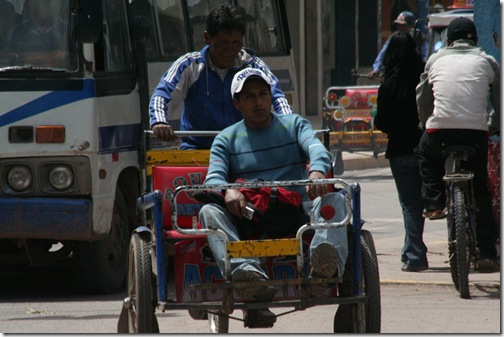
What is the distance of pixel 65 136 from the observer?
8.78 metres

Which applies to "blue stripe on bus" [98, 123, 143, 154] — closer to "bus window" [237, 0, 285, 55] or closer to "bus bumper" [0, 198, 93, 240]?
"bus bumper" [0, 198, 93, 240]

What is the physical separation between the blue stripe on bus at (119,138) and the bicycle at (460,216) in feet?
7.72

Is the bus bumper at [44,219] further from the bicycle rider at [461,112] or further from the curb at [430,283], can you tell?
the bicycle rider at [461,112]

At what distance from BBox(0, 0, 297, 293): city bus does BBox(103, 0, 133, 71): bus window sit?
2cm

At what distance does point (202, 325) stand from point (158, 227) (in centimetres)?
199

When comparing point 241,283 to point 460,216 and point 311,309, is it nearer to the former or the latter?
point 311,309

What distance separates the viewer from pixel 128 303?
6.33 m

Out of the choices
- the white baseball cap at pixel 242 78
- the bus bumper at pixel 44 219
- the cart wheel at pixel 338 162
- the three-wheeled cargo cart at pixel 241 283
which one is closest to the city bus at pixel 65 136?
the bus bumper at pixel 44 219

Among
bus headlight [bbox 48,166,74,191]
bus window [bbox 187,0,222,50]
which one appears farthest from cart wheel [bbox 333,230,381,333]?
bus window [bbox 187,0,222,50]

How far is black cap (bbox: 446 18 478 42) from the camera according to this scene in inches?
356

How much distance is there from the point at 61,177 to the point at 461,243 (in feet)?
9.16

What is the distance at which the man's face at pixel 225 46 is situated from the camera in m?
7.48

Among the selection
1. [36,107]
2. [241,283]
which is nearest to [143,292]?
[241,283]

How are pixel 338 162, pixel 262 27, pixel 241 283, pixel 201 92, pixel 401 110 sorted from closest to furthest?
pixel 241 283, pixel 201 92, pixel 401 110, pixel 262 27, pixel 338 162
